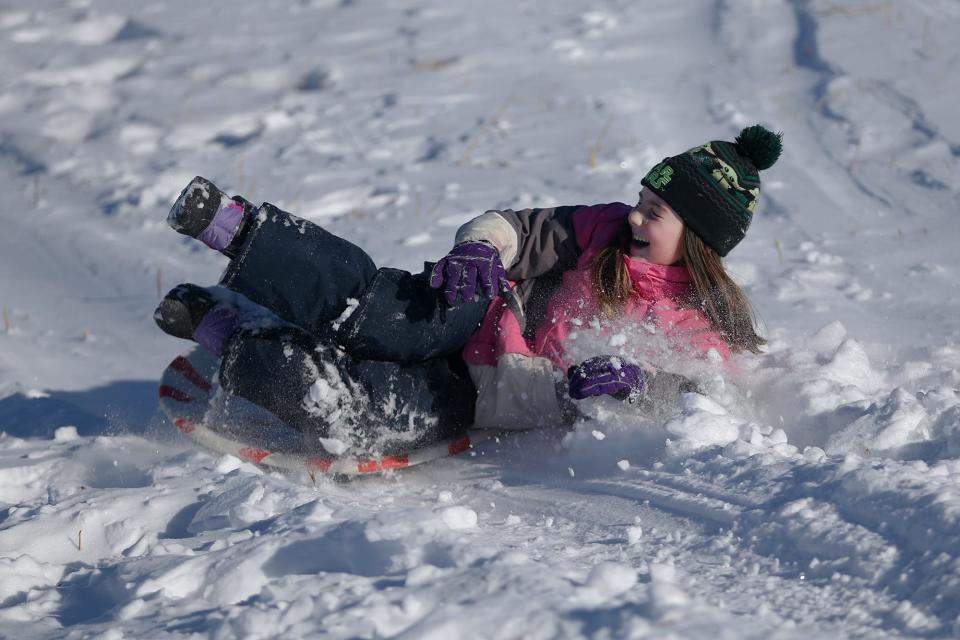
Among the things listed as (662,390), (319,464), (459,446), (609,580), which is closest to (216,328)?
(319,464)

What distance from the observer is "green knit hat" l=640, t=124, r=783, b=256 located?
9.20 feet

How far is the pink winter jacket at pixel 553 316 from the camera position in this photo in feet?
9.18

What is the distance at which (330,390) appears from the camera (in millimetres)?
2668

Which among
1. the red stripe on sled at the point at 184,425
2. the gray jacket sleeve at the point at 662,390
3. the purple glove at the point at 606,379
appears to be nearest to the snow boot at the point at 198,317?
the red stripe on sled at the point at 184,425

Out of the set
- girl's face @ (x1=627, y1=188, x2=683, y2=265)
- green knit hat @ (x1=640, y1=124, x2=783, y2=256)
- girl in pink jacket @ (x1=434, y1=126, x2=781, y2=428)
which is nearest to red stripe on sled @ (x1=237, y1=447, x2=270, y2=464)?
girl in pink jacket @ (x1=434, y1=126, x2=781, y2=428)

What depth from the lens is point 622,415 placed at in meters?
2.64

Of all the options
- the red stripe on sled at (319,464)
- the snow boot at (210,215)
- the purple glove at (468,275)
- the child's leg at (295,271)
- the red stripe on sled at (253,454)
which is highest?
the snow boot at (210,215)

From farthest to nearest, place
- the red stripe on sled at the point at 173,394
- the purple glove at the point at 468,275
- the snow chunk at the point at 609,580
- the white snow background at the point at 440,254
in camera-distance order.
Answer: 1. the red stripe on sled at the point at 173,394
2. the purple glove at the point at 468,275
3. the white snow background at the point at 440,254
4. the snow chunk at the point at 609,580

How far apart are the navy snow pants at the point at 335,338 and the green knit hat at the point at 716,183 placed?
656 mm

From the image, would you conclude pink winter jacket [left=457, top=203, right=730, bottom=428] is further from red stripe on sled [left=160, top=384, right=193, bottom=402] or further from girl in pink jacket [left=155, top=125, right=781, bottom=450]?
red stripe on sled [left=160, top=384, right=193, bottom=402]

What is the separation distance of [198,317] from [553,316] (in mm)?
1056

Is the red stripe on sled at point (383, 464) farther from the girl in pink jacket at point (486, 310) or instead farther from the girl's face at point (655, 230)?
the girl's face at point (655, 230)

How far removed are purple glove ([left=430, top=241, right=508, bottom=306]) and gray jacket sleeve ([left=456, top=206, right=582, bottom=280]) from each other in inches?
12.3

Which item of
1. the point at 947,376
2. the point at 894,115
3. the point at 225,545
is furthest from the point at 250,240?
the point at 894,115
